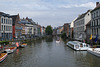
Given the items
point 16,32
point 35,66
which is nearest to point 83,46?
point 35,66

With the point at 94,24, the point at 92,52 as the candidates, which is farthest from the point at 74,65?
the point at 94,24

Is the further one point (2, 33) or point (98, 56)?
point (2, 33)

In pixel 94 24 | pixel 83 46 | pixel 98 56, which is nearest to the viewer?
pixel 98 56

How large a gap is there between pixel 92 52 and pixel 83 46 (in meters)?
6.32

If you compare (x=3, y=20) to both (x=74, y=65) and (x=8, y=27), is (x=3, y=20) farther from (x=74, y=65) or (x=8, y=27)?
(x=74, y=65)

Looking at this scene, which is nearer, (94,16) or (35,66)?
(35,66)

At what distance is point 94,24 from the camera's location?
41469 mm

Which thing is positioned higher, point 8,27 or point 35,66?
point 8,27

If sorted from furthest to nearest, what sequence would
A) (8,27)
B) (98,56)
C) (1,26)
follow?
(8,27) → (1,26) → (98,56)

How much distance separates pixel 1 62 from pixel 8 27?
34.0 metres

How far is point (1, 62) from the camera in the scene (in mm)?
22812

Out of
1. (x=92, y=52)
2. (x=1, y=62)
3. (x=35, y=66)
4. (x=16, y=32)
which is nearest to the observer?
(x=35, y=66)

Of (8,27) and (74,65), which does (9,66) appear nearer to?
(74,65)

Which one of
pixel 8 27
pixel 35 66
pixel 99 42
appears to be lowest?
pixel 35 66
